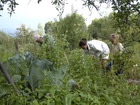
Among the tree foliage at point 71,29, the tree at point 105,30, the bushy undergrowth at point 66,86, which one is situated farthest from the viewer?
the tree foliage at point 71,29

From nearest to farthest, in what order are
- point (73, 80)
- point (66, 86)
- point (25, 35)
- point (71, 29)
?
point (66, 86)
point (73, 80)
point (71, 29)
point (25, 35)

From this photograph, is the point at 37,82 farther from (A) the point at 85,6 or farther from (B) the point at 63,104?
(A) the point at 85,6

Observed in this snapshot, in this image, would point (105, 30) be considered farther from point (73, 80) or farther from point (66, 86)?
point (66, 86)

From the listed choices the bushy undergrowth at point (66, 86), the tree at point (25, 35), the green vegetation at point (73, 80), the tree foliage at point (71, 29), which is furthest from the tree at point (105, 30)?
the tree at point (25, 35)

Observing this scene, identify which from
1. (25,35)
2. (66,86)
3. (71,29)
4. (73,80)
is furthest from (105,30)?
(66,86)

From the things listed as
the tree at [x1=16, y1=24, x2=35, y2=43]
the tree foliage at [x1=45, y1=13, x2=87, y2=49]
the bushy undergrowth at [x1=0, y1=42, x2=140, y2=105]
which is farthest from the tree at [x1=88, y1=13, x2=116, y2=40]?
the tree at [x1=16, y1=24, x2=35, y2=43]

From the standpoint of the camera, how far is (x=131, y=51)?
203 cm

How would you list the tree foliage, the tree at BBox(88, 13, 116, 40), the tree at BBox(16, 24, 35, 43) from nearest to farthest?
the tree at BBox(88, 13, 116, 40)
the tree foliage
the tree at BBox(16, 24, 35, 43)

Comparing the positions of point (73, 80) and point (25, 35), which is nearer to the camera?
point (73, 80)

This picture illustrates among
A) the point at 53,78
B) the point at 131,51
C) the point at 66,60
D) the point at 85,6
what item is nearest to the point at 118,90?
the point at 131,51

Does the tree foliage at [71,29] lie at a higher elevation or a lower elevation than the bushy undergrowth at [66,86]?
higher

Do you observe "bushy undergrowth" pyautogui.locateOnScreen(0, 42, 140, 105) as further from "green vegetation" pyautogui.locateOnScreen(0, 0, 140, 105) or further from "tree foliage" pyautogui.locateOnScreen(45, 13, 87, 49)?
"tree foliage" pyautogui.locateOnScreen(45, 13, 87, 49)

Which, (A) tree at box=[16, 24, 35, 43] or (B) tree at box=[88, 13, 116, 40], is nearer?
(B) tree at box=[88, 13, 116, 40]

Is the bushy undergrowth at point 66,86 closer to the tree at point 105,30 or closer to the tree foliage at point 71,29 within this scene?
the tree at point 105,30
